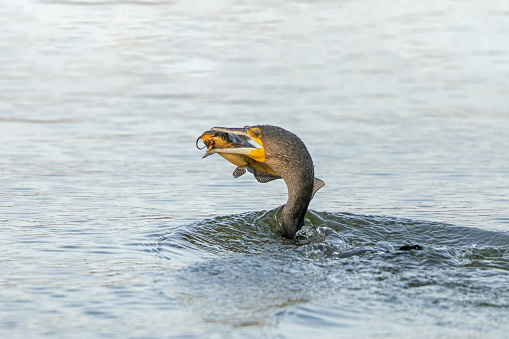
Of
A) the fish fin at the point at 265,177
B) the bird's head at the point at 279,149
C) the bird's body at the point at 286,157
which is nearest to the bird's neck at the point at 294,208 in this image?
the bird's body at the point at 286,157

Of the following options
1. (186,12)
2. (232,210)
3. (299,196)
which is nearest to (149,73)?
(186,12)

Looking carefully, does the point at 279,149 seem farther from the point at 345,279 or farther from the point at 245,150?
the point at 345,279

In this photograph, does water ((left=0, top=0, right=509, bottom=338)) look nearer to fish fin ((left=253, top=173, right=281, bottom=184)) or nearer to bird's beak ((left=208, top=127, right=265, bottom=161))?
fish fin ((left=253, top=173, right=281, bottom=184))

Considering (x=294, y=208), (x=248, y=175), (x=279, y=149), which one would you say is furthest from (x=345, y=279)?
(x=248, y=175)

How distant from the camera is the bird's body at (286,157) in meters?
8.16

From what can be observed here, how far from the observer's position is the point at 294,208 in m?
8.28

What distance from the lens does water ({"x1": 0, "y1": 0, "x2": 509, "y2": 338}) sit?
5.66 meters

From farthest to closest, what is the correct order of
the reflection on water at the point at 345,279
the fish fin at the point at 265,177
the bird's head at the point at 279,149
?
the fish fin at the point at 265,177
the bird's head at the point at 279,149
the reflection on water at the point at 345,279

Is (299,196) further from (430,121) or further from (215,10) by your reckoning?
(215,10)

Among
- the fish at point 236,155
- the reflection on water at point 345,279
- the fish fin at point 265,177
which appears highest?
the fish at point 236,155

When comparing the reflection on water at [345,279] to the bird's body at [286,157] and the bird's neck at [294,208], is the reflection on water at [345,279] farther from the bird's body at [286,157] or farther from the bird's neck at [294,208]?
the bird's body at [286,157]

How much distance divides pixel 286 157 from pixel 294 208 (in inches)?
20.3

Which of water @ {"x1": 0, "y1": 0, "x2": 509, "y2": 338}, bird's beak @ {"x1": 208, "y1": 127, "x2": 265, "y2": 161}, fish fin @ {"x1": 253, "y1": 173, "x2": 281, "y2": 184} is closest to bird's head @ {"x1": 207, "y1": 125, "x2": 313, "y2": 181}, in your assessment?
bird's beak @ {"x1": 208, "y1": 127, "x2": 265, "y2": 161}

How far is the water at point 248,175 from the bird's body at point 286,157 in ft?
1.04
